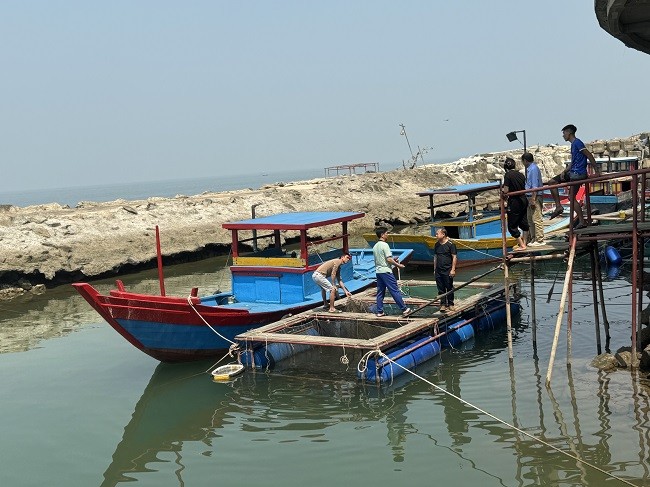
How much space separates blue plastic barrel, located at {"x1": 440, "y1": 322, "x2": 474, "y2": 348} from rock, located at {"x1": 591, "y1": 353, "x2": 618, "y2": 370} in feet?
10.1

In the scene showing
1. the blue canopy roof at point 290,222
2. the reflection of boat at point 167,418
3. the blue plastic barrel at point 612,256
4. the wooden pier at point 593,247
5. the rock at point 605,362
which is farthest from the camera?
the blue plastic barrel at point 612,256

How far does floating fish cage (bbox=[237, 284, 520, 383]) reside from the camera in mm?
14820

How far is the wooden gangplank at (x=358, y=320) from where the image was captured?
48.6 ft

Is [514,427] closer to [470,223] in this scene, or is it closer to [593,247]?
[593,247]

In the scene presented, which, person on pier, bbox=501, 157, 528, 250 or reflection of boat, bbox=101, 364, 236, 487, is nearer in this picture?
reflection of boat, bbox=101, 364, 236, 487

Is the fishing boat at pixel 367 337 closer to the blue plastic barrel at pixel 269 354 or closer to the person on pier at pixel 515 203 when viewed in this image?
the blue plastic barrel at pixel 269 354

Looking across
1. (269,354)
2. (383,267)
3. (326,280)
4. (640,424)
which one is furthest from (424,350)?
(640,424)

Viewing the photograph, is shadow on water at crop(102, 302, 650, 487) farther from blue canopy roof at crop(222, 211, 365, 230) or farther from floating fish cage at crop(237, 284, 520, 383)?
blue canopy roof at crop(222, 211, 365, 230)

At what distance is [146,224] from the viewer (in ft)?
123

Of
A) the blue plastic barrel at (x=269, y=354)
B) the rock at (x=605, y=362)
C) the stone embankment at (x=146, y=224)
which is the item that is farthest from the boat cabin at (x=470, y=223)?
the rock at (x=605, y=362)

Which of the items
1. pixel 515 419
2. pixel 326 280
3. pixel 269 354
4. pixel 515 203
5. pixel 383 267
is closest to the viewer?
pixel 515 419

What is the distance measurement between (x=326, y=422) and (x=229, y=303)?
6.22 metres

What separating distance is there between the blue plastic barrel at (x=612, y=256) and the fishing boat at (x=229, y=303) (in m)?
7.71

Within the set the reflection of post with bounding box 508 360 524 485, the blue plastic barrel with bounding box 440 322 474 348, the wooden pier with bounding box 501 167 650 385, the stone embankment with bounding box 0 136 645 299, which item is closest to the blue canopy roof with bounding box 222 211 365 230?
the blue plastic barrel with bounding box 440 322 474 348
